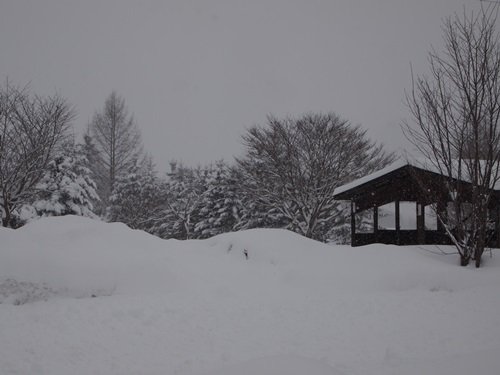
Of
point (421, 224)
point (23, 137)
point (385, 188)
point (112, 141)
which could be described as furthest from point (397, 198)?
point (112, 141)

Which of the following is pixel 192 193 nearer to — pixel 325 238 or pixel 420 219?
pixel 325 238

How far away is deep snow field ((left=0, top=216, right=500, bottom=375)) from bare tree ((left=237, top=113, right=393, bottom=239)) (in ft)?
37.8

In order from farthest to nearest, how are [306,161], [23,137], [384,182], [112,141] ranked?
[112,141] → [306,161] → [384,182] → [23,137]

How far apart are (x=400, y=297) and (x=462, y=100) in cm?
526

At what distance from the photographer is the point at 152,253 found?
823 centimetres

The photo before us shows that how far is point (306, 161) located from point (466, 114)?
12937 millimetres

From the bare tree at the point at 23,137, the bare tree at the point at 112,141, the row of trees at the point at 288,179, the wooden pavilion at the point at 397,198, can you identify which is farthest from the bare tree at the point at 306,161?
the bare tree at the point at 23,137

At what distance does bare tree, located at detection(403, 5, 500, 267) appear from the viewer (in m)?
8.66

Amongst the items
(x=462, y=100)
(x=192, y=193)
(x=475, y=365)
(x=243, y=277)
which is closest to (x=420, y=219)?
(x=462, y=100)

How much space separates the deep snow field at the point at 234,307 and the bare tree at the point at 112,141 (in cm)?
1985

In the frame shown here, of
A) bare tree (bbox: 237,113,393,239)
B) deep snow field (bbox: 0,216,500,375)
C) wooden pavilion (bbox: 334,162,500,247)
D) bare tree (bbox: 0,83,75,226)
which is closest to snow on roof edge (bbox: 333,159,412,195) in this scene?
wooden pavilion (bbox: 334,162,500,247)

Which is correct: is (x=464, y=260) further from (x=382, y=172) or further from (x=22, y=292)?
(x=22, y=292)

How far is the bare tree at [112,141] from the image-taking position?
91.5 feet

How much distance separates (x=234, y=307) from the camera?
6316 mm
